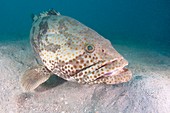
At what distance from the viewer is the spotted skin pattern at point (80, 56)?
151 inches

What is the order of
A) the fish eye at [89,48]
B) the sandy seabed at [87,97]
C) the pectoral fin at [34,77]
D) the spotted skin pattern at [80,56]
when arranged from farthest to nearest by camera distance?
the pectoral fin at [34,77] < the fish eye at [89,48] < the spotted skin pattern at [80,56] < the sandy seabed at [87,97]

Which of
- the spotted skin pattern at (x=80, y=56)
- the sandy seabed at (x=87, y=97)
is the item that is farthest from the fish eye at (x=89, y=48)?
the sandy seabed at (x=87, y=97)

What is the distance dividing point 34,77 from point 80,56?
1300 millimetres

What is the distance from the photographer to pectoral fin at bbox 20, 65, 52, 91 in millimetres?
4230

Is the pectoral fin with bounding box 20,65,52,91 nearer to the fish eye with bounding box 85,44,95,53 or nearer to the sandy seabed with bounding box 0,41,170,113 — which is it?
the sandy seabed with bounding box 0,41,170,113

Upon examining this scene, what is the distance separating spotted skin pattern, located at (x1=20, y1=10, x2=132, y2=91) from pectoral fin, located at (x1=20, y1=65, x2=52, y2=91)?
174mm

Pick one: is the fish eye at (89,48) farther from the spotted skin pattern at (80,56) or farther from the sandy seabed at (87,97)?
the sandy seabed at (87,97)

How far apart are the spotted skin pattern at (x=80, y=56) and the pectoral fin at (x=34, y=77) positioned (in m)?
0.17

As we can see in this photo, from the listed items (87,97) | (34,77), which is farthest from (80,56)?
(34,77)

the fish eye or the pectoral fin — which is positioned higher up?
the fish eye

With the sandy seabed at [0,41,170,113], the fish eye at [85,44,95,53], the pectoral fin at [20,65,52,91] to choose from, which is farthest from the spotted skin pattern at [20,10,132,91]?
the sandy seabed at [0,41,170,113]

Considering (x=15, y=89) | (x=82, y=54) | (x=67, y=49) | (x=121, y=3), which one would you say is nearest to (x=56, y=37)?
(x=67, y=49)

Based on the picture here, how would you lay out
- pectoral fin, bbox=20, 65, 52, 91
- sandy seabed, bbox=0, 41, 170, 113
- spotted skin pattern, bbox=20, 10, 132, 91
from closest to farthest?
sandy seabed, bbox=0, 41, 170, 113
spotted skin pattern, bbox=20, 10, 132, 91
pectoral fin, bbox=20, 65, 52, 91

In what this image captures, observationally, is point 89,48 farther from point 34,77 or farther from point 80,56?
point 34,77
